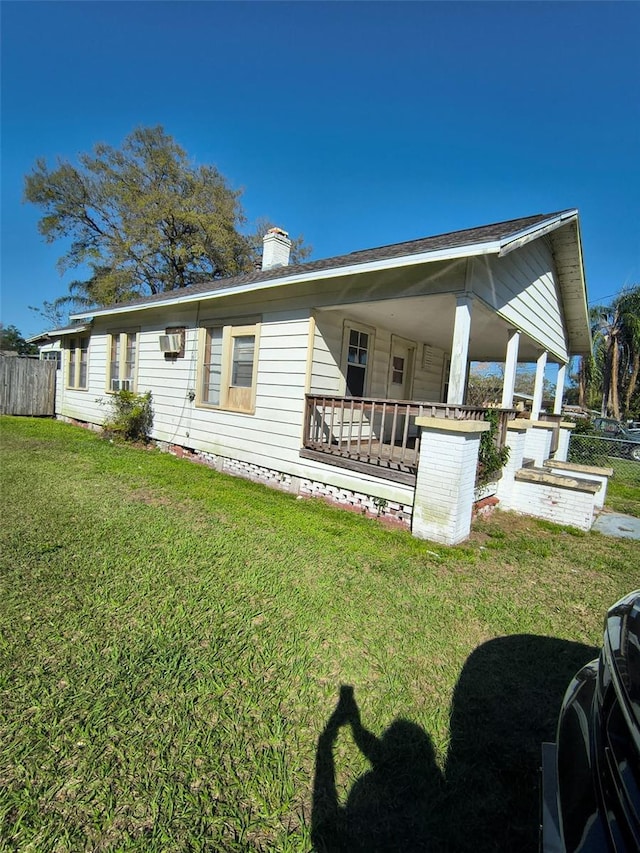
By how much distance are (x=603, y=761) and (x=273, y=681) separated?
163 cm

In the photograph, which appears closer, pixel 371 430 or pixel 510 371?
pixel 371 430

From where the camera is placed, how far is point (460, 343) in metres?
4.52

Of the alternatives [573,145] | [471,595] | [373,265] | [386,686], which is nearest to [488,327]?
[373,265]

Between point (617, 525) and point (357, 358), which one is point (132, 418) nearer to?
point (357, 358)

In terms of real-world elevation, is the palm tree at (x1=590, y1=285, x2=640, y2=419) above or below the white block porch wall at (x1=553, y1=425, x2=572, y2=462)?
above

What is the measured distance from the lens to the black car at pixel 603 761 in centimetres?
85

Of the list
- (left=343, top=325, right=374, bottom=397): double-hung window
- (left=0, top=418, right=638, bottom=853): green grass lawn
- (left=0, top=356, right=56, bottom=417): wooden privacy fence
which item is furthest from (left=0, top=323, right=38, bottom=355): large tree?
(left=0, top=418, right=638, bottom=853): green grass lawn

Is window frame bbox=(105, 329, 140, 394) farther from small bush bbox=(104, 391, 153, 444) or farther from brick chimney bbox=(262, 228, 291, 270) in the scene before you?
brick chimney bbox=(262, 228, 291, 270)

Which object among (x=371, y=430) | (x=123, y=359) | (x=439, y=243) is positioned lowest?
(x=371, y=430)

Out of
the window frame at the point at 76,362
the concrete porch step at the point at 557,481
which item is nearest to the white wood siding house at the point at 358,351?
the concrete porch step at the point at 557,481

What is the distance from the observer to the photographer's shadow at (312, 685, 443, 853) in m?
1.40

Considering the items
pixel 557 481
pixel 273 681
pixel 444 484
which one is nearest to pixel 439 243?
pixel 444 484

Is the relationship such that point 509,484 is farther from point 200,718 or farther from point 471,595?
point 200,718

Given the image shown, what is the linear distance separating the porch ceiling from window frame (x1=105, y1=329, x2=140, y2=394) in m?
6.34
